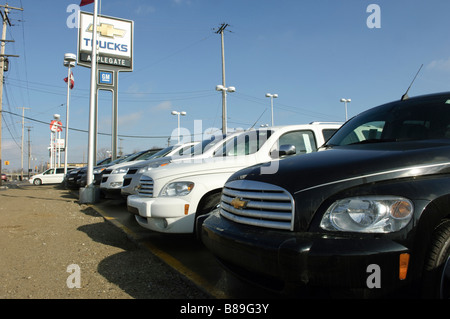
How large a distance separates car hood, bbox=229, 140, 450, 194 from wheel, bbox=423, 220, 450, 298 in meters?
0.39

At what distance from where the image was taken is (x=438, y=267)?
1.75m

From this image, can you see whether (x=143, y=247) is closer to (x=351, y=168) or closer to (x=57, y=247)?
(x=57, y=247)

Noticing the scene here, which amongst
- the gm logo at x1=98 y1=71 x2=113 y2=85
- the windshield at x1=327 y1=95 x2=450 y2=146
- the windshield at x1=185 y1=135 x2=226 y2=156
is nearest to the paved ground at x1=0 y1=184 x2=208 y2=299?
the windshield at x1=185 y1=135 x2=226 y2=156

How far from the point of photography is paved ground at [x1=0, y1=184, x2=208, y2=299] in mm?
2914

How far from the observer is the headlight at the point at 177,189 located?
4.02 m

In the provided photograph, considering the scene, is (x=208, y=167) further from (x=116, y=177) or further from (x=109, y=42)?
(x=109, y=42)

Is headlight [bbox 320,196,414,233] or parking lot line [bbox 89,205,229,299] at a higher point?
headlight [bbox 320,196,414,233]

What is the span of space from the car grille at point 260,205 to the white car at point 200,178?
1157 mm

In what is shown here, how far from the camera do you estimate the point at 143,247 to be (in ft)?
14.2

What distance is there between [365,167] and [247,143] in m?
2.88

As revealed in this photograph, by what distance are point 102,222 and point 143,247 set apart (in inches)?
98.5

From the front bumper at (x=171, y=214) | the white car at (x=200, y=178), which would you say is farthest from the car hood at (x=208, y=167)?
the front bumper at (x=171, y=214)

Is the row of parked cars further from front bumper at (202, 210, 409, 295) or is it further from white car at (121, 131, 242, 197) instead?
white car at (121, 131, 242, 197)
